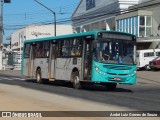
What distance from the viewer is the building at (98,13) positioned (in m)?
61.3

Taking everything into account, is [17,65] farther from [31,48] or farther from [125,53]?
[125,53]

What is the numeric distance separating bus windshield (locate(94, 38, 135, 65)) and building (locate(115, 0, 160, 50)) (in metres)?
30.8

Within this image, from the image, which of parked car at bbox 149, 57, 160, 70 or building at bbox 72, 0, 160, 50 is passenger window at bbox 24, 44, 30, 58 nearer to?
parked car at bbox 149, 57, 160, 70

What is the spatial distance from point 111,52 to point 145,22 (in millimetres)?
33888

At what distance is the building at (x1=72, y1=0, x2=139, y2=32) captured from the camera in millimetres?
61275

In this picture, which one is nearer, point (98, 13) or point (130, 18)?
point (130, 18)

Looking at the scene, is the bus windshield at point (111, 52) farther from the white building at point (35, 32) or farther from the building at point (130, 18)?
the white building at point (35, 32)

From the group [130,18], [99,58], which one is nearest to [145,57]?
[130,18]

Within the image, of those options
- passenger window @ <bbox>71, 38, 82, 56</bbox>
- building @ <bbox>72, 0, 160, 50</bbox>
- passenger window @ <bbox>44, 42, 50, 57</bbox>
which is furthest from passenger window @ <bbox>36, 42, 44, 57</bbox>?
building @ <bbox>72, 0, 160, 50</bbox>

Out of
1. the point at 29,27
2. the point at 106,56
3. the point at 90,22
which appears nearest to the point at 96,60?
the point at 106,56

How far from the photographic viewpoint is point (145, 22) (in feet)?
186

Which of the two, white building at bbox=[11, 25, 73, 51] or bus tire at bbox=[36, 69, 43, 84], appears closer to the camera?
bus tire at bbox=[36, 69, 43, 84]

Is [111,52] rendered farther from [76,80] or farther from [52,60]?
[52,60]

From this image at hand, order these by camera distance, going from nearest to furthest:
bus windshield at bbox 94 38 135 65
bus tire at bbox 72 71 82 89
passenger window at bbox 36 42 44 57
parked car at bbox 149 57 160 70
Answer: bus windshield at bbox 94 38 135 65, bus tire at bbox 72 71 82 89, passenger window at bbox 36 42 44 57, parked car at bbox 149 57 160 70
